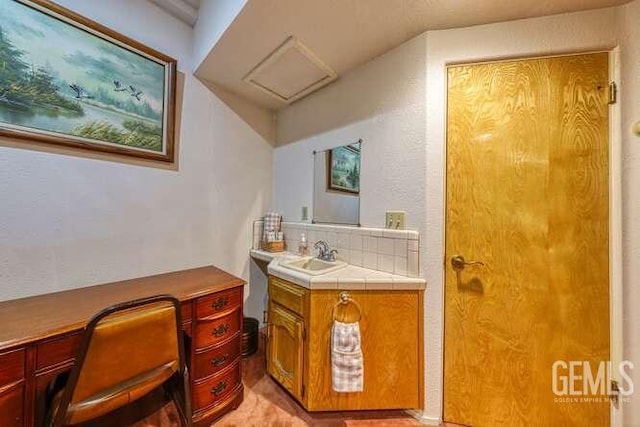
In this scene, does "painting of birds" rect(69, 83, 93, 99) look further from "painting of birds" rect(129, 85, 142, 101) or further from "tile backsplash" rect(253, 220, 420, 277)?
"tile backsplash" rect(253, 220, 420, 277)

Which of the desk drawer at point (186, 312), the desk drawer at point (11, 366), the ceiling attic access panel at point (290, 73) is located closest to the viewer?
the desk drawer at point (11, 366)

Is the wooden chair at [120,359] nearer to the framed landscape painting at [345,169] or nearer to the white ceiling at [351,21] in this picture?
the framed landscape painting at [345,169]

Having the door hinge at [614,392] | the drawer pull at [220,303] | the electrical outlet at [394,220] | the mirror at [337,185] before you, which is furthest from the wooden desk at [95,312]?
the door hinge at [614,392]

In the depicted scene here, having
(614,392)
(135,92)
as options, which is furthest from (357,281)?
(135,92)

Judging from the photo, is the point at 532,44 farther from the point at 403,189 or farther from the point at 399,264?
the point at 399,264

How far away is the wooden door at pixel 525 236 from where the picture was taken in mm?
1226

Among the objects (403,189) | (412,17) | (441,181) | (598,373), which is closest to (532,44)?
(412,17)

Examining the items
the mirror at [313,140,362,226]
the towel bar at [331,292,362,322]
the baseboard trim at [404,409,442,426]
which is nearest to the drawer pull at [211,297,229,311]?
the towel bar at [331,292,362,322]

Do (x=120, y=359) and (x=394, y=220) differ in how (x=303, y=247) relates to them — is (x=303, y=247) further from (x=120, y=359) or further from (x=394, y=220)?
(x=120, y=359)

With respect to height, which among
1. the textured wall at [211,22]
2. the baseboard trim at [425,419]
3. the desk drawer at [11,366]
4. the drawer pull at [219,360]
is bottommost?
the baseboard trim at [425,419]

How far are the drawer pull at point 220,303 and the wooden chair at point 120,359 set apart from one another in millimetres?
282

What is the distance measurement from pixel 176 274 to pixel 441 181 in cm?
183

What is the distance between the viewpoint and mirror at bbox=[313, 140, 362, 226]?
6.04 ft

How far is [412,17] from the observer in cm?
134
